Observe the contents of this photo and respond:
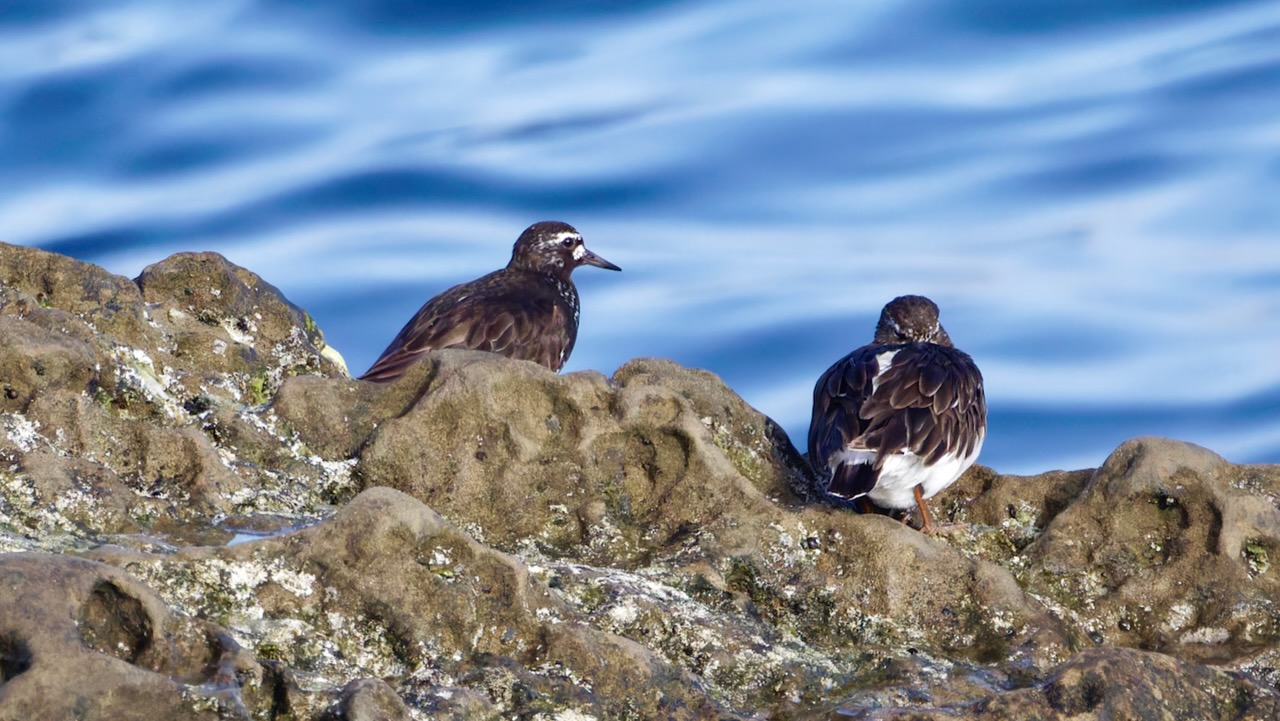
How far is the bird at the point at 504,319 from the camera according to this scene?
28.1ft

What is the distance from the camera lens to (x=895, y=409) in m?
6.42

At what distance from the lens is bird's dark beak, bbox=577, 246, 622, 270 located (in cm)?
1102

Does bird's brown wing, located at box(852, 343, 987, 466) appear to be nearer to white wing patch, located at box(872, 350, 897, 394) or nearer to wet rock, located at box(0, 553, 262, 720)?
white wing patch, located at box(872, 350, 897, 394)

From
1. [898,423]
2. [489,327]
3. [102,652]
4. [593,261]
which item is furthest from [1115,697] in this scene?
[593,261]

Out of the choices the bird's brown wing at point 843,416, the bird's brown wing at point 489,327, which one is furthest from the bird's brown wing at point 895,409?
the bird's brown wing at point 489,327

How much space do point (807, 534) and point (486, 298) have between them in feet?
15.1

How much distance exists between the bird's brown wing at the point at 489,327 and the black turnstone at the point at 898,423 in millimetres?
2358

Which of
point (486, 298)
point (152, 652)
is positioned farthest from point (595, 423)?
point (486, 298)

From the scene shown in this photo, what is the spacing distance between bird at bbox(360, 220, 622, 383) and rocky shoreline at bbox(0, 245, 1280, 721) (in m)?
2.13

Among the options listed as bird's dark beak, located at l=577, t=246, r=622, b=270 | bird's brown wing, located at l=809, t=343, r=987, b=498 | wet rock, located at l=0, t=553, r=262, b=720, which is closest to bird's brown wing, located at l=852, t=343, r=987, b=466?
bird's brown wing, located at l=809, t=343, r=987, b=498

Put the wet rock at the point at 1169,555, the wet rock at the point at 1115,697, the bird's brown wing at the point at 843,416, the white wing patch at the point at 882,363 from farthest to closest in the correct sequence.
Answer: the white wing patch at the point at 882,363
the bird's brown wing at the point at 843,416
the wet rock at the point at 1169,555
the wet rock at the point at 1115,697

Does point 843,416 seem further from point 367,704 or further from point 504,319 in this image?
point 367,704

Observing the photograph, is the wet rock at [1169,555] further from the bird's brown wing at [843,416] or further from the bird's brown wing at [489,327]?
the bird's brown wing at [489,327]

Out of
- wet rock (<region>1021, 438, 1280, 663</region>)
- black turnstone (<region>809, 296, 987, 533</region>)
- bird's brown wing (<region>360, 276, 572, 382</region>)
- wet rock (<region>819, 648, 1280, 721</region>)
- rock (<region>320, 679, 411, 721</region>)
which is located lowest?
rock (<region>320, 679, 411, 721</region>)
